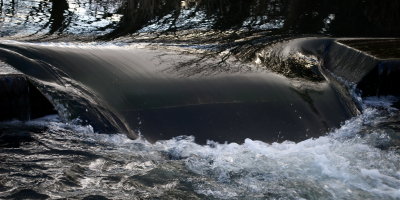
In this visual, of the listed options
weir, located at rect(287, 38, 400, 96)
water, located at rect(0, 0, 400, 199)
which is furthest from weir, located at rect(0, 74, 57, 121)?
weir, located at rect(287, 38, 400, 96)

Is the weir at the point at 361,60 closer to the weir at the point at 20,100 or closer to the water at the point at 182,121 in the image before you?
the water at the point at 182,121

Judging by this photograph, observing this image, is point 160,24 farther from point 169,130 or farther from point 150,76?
Result: point 169,130

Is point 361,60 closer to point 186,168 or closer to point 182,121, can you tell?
point 182,121

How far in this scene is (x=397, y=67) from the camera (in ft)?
22.3

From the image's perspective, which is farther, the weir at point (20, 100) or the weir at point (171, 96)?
the weir at point (171, 96)

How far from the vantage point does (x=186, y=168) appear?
14.2ft

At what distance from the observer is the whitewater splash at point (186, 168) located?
3783 mm

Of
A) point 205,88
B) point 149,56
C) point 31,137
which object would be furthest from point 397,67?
point 31,137

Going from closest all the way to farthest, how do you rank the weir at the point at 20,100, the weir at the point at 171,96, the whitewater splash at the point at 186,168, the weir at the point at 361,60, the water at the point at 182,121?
the whitewater splash at the point at 186,168
the water at the point at 182,121
the weir at the point at 20,100
the weir at the point at 171,96
the weir at the point at 361,60

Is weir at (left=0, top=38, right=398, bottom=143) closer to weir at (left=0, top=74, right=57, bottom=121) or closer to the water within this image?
the water

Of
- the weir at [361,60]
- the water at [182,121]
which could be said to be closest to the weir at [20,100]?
the water at [182,121]

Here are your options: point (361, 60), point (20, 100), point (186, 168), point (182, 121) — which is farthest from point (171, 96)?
point (361, 60)

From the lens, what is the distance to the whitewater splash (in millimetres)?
3783

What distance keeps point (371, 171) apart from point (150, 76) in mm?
2423
